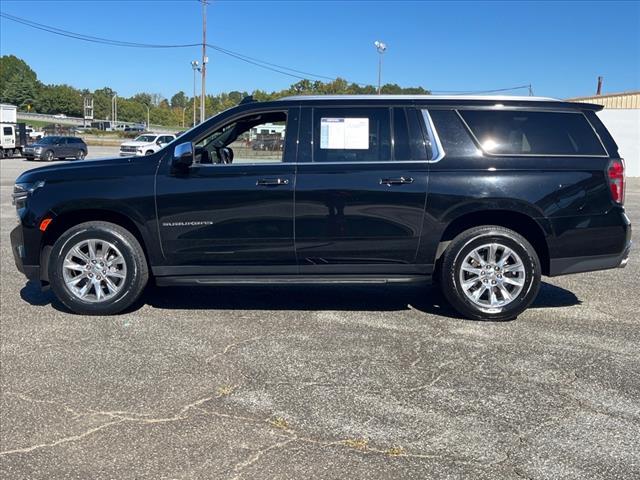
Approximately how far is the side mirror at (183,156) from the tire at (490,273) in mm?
2381

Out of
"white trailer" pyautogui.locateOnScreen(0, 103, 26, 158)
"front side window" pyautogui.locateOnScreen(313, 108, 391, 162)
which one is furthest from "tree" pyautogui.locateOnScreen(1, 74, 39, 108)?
"front side window" pyautogui.locateOnScreen(313, 108, 391, 162)

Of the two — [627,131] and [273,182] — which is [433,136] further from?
[627,131]

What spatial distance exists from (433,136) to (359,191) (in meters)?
0.83

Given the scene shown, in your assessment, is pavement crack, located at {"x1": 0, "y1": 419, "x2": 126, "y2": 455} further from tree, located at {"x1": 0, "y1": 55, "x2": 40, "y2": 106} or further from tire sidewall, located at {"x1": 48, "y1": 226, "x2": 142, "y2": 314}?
tree, located at {"x1": 0, "y1": 55, "x2": 40, "y2": 106}

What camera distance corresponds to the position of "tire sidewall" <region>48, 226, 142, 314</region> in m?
5.40

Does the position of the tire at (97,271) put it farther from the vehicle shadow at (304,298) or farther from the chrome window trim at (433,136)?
the chrome window trim at (433,136)

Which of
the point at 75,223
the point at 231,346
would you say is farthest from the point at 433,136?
the point at 75,223

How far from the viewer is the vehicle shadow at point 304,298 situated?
5.88 meters

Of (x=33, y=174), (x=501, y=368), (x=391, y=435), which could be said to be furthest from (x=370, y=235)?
(x=33, y=174)

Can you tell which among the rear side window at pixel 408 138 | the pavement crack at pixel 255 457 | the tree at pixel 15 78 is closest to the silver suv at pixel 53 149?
the rear side window at pixel 408 138

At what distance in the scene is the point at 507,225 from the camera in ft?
18.4

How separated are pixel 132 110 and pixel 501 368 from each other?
16717cm

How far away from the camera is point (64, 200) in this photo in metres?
5.38

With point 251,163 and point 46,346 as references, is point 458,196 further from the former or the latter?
point 46,346
